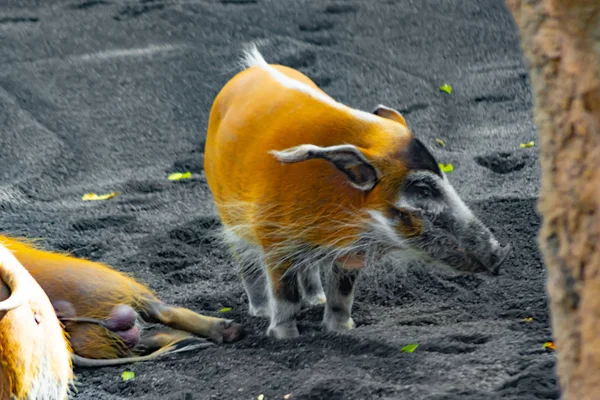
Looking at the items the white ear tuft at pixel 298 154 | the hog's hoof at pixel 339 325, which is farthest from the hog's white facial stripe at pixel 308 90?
the hog's hoof at pixel 339 325

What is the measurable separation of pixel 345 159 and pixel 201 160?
263 centimetres

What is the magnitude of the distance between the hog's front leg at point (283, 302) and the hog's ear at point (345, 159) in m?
0.45

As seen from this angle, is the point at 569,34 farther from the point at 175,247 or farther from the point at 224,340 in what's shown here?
the point at 175,247

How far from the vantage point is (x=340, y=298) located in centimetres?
339

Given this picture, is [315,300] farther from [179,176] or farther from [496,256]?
[179,176]

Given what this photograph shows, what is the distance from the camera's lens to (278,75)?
11.5 ft

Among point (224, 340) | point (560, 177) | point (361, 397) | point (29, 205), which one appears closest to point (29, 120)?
point (29, 205)

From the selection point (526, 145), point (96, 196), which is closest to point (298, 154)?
point (96, 196)

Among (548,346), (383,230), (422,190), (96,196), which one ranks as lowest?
(96,196)

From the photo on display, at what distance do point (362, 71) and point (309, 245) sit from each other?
11.5 ft

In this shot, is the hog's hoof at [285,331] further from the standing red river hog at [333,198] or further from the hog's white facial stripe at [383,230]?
the hog's white facial stripe at [383,230]

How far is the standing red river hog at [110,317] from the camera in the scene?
125 inches

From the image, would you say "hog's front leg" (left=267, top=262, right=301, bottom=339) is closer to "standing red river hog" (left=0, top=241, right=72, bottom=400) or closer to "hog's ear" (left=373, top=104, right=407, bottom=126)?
"hog's ear" (left=373, top=104, right=407, bottom=126)

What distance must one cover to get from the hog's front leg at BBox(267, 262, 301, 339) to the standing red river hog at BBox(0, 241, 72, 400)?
0.95m
